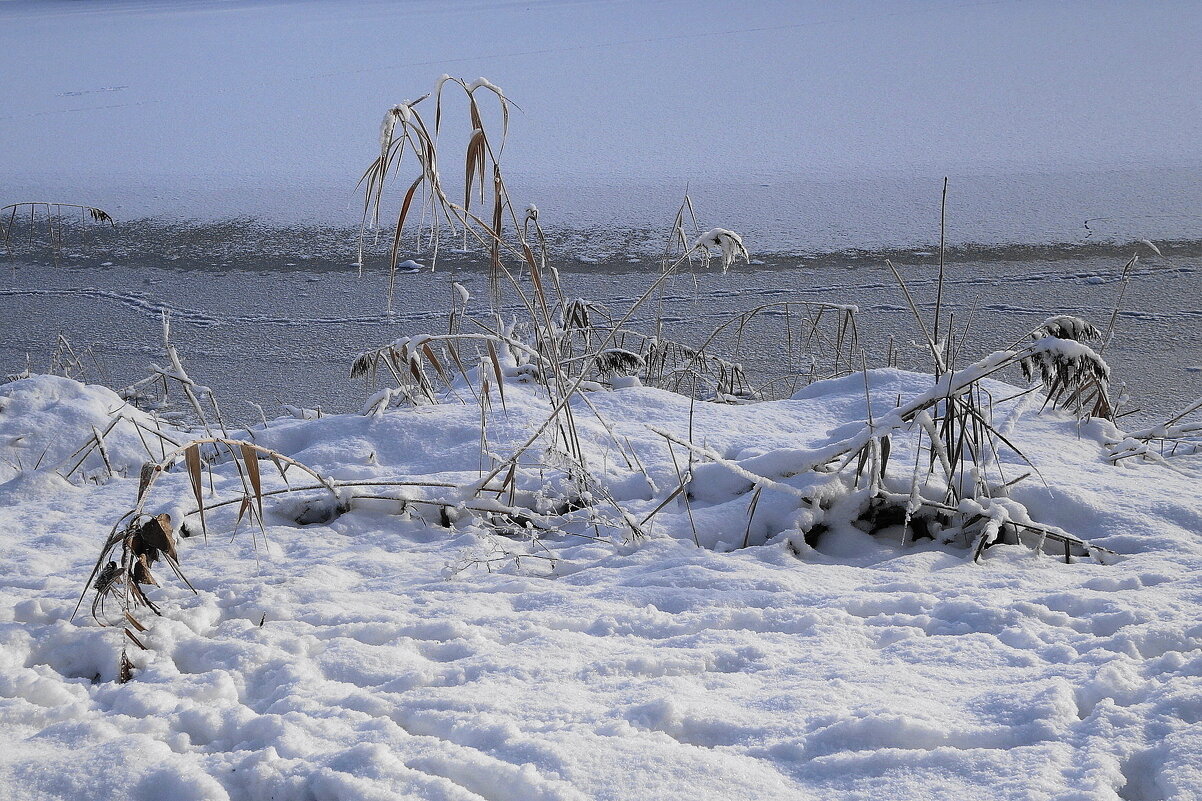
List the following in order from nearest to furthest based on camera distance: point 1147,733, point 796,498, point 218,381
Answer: point 1147,733, point 796,498, point 218,381

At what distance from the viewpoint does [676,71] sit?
8.88 metres

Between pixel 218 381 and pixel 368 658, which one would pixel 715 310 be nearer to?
pixel 218 381

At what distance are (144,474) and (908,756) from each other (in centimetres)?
102

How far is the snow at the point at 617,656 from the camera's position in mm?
993

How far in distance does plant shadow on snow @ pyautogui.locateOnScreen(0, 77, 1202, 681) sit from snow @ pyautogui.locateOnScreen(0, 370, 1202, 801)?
0.02 m

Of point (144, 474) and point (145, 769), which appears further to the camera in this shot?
point (144, 474)

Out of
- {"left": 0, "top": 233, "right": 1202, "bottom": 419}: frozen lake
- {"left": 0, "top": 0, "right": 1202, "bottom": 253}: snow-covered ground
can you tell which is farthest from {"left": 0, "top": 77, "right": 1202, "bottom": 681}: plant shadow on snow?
{"left": 0, "top": 0, "right": 1202, "bottom": 253}: snow-covered ground

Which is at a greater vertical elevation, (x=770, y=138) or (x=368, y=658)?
A: (x=770, y=138)

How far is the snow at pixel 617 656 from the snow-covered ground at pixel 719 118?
3.06 meters

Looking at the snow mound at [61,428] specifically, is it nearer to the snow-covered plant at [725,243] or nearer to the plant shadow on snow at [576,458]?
the plant shadow on snow at [576,458]

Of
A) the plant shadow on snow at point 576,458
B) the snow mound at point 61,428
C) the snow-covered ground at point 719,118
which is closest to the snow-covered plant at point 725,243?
the plant shadow on snow at point 576,458

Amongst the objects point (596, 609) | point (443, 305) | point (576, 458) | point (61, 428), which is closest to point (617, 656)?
point (596, 609)

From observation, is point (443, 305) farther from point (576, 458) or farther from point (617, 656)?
point (617, 656)

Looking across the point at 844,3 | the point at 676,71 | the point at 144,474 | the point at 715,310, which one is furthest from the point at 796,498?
the point at 844,3
